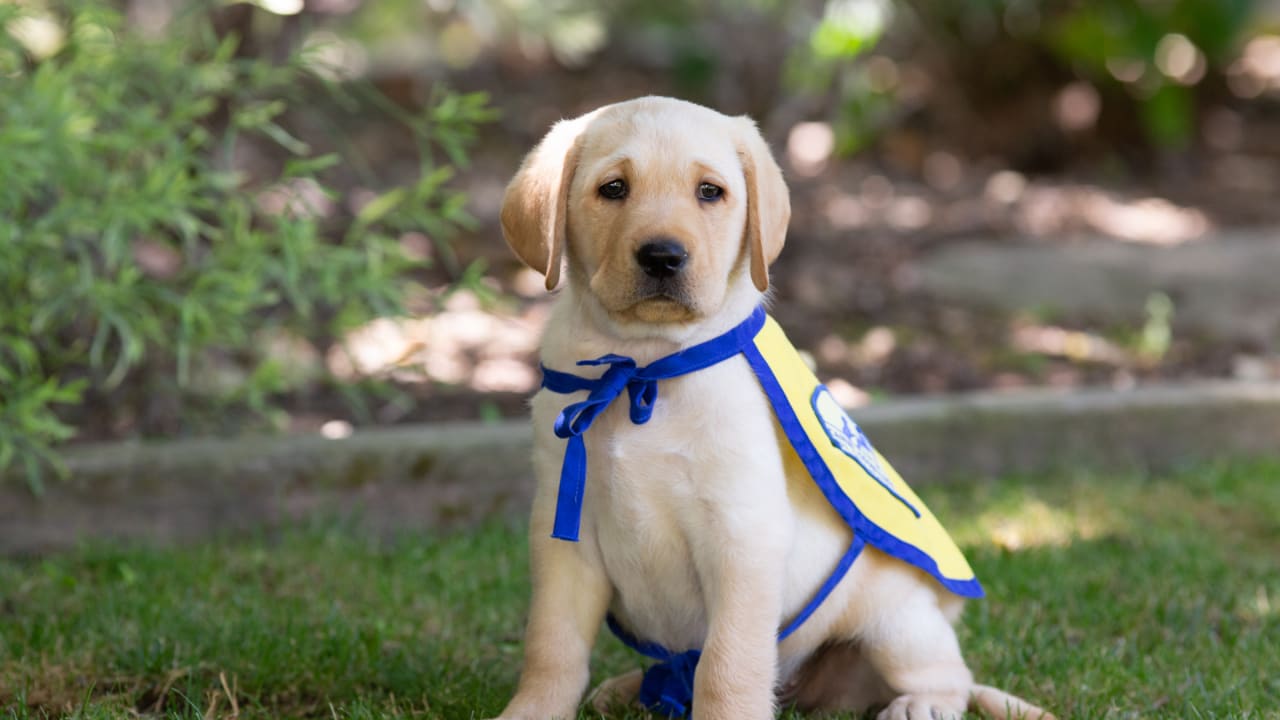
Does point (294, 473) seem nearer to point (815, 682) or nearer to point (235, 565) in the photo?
point (235, 565)

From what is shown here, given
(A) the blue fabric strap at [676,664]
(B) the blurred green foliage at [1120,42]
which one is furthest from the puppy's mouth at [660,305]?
(B) the blurred green foliage at [1120,42]

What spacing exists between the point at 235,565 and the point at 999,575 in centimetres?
225

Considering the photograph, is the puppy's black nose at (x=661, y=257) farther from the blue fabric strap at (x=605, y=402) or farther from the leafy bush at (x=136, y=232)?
the leafy bush at (x=136, y=232)

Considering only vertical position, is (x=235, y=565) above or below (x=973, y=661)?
below

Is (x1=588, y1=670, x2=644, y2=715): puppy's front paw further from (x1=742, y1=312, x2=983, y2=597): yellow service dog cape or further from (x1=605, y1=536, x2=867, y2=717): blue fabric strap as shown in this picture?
(x1=742, y1=312, x2=983, y2=597): yellow service dog cape

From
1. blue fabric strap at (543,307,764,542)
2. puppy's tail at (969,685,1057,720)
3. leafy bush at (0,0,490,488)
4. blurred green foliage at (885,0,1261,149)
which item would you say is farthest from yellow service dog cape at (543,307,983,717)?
blurred green foliage at (885,0,1261,149)

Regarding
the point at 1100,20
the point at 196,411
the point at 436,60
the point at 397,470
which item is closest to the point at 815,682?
the point at 397,470

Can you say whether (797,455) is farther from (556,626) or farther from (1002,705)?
(1002,705)

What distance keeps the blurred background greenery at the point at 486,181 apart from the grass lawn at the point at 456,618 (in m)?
0.65

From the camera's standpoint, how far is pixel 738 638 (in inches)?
103

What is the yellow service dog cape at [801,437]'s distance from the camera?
2662mm

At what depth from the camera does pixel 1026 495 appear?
496cm

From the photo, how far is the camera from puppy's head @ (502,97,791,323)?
2566mm

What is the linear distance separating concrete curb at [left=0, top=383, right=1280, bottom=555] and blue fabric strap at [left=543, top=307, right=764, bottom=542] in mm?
1912
